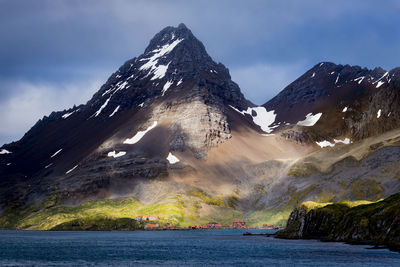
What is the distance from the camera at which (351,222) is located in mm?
144625

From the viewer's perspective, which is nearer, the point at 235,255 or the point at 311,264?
the point at 311,264

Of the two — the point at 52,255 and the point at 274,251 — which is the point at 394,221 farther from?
the point at 52,255

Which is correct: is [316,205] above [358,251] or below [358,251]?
above

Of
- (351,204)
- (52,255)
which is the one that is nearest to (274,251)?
(351,204)

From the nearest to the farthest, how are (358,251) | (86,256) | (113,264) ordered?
(113,264) < (358,251) < (86,256)

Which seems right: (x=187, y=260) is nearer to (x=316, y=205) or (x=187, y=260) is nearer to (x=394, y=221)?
(x=394, y=221)

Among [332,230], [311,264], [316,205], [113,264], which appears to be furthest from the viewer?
[316,205]

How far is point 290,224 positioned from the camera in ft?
641

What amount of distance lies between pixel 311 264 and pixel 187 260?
107ft

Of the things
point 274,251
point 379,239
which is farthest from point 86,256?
point 379,239

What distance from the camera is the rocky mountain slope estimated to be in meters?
121

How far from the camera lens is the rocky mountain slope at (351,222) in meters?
121

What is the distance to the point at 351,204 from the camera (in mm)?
164125

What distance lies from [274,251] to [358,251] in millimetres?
26419
